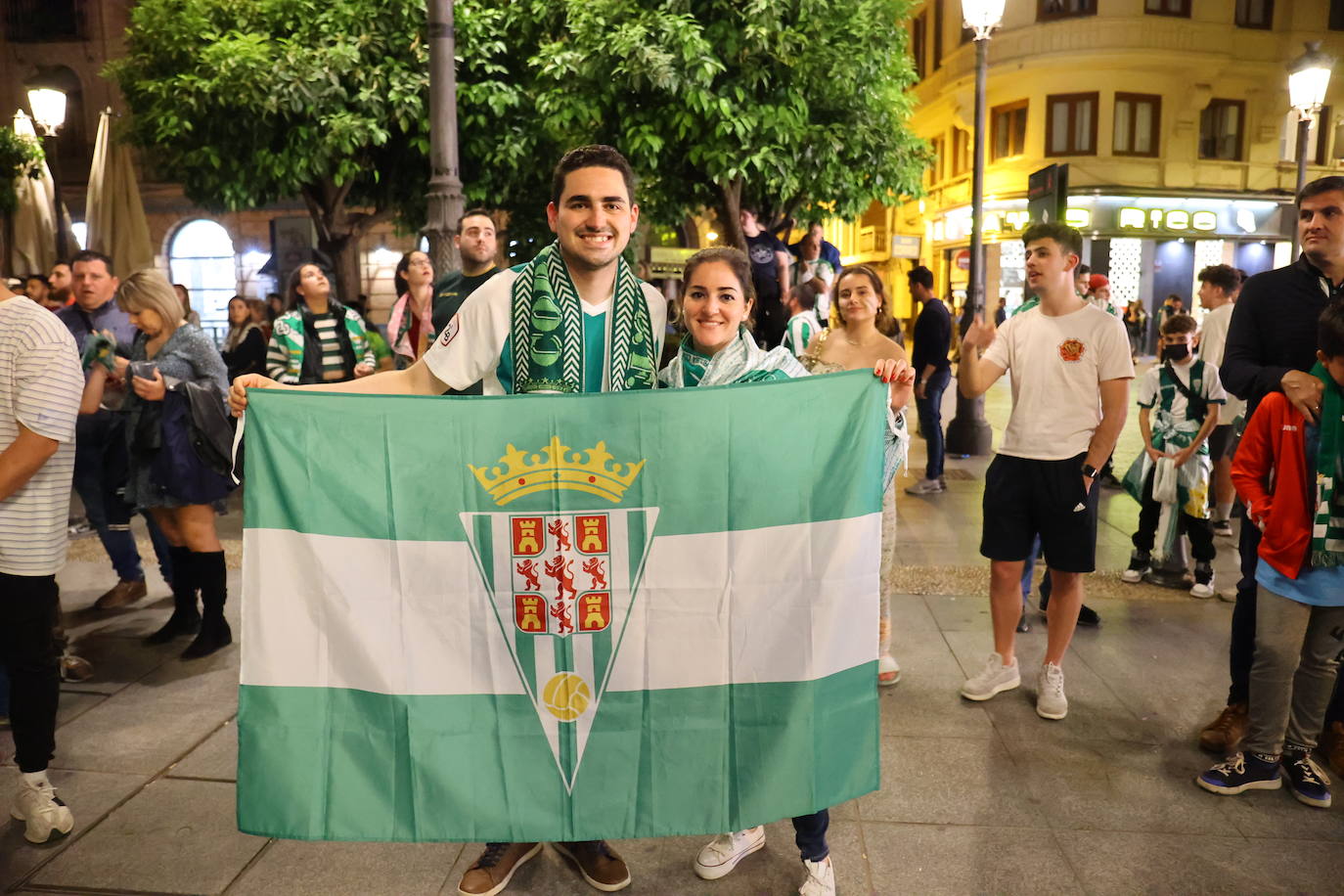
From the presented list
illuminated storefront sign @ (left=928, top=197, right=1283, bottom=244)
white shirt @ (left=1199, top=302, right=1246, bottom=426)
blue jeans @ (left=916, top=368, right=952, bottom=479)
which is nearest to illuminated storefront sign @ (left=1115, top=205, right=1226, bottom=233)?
illuminated storefront sign @ (left=928, top=197, right=1283, bottom=244)

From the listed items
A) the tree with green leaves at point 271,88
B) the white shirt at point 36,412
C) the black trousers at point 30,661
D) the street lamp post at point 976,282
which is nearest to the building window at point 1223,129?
the street lamp post at point 976,282

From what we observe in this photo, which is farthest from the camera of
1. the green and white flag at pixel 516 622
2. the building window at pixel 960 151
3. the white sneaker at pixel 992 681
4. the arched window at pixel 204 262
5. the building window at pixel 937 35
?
the building window at pixel 937 35

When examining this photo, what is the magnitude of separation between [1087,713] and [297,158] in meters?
11.9

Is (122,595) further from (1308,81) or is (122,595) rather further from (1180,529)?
(1308,81)

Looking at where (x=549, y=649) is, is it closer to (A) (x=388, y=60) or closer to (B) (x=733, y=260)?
(B) (x=733, y=260)

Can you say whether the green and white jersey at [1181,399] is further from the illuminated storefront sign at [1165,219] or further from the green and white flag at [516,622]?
the illuminated storefront sign at [1165,219]

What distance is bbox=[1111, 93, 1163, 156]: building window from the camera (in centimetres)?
2611

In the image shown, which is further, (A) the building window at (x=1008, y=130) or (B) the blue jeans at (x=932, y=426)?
(A) the building window at (x=1008, y=130)

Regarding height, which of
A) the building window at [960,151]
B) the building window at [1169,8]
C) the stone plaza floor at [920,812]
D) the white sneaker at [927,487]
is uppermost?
the building window at [1169,8]

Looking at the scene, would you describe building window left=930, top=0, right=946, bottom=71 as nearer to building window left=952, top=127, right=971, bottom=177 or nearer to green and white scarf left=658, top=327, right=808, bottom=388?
building window left=952, top=127, right=971, bottom=177

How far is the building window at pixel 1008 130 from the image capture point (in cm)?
2695

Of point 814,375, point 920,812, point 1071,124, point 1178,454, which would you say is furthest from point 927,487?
point 1071,124

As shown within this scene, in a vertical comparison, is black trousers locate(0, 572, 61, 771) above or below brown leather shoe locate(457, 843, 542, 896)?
above

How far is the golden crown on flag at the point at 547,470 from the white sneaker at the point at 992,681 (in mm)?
2484
